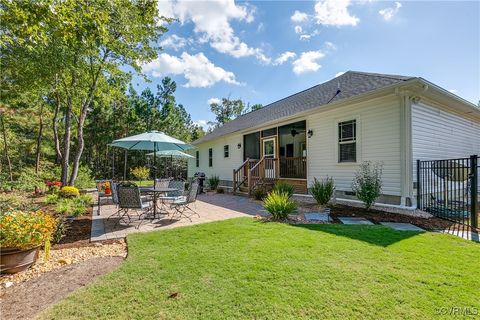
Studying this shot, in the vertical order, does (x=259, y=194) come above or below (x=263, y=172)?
below

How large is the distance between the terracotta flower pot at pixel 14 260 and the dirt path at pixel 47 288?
16.6 inches

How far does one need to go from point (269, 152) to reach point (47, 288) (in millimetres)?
10319

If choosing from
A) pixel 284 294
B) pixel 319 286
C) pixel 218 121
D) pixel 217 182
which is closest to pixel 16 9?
pixel 284 294

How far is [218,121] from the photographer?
41.7 metres

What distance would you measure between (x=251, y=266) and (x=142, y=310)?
56.0 inches

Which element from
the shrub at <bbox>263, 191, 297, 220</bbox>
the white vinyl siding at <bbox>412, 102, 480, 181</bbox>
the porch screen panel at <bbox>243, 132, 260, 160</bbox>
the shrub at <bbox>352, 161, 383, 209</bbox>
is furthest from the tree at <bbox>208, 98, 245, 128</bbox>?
the shrub at <bbox>263, 191, 297, 220</bbox>

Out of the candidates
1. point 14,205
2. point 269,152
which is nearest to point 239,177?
point 269,152

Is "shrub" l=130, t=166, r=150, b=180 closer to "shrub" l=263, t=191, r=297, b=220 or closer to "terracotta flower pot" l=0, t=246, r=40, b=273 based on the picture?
"shrub" l=263, t=191, r=297, b=220

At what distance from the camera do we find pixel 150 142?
287 inches

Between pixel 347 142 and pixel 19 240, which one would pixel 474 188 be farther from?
pixel 19 240

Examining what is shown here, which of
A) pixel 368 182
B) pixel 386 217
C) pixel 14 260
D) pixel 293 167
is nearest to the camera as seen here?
pixel 14 260

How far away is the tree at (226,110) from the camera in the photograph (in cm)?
4084

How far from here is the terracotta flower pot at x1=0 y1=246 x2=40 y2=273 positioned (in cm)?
331

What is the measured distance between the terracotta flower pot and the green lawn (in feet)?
4.50
